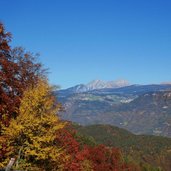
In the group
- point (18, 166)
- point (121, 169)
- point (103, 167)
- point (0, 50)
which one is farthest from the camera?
point (121, 169)

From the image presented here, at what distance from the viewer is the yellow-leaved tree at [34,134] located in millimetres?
38500

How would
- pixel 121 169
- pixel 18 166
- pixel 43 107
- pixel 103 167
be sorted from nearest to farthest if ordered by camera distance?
pixel 18 166
pixel 43 107
pixel 103 167
pixel 121 169

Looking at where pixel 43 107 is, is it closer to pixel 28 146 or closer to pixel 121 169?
pixel 28 146

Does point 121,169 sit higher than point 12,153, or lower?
lower

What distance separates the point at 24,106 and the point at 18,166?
5.95 metres

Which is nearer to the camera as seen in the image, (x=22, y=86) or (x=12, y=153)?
(x=12, y=153)

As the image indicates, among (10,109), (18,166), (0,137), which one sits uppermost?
(10,109)

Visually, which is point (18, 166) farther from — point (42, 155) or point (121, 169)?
point (121, 169)

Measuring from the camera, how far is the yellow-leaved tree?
3850cm

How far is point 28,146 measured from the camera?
38.9m

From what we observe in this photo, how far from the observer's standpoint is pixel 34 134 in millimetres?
39438

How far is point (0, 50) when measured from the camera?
44406mm

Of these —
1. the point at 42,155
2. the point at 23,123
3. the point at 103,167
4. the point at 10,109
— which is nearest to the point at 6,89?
the point at 10,109

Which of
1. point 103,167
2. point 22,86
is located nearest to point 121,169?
point 103,167
